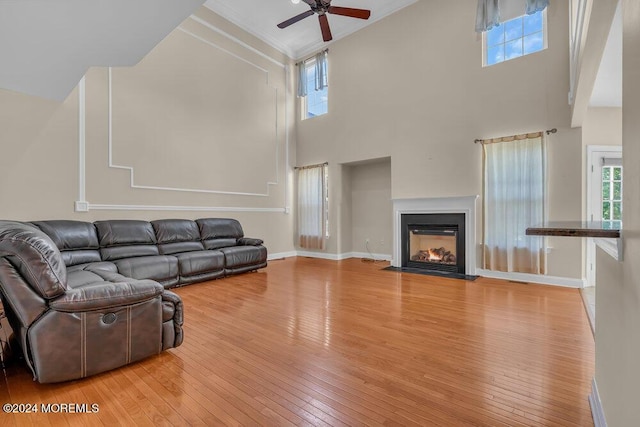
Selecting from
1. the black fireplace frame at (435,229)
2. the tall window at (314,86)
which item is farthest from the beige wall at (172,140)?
the black fireplace frame at (435,229)

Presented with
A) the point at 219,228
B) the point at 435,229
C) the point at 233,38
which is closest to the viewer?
the point at 435,229

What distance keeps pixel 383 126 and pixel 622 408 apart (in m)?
5.34

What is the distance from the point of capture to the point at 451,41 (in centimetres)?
500

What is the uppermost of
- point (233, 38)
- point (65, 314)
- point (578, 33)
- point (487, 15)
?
point (233, 38)

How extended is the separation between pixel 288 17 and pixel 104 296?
242 inches

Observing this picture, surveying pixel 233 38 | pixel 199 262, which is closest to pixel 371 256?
pixel 199 262

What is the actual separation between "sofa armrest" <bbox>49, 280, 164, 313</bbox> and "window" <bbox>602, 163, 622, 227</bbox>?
5.37m

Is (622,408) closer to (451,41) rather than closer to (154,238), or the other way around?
(154,238)

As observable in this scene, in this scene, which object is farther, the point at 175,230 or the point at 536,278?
the point at 175,230

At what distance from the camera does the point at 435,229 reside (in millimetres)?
5207

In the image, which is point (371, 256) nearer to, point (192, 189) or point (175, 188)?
point (192, 189)

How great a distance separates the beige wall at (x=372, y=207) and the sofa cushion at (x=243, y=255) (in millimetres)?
2451

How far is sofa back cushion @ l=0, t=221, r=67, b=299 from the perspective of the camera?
166cm

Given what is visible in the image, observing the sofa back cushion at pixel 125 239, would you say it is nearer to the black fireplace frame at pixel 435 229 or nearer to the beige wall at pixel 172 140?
the beige wall at pixel 172 140
